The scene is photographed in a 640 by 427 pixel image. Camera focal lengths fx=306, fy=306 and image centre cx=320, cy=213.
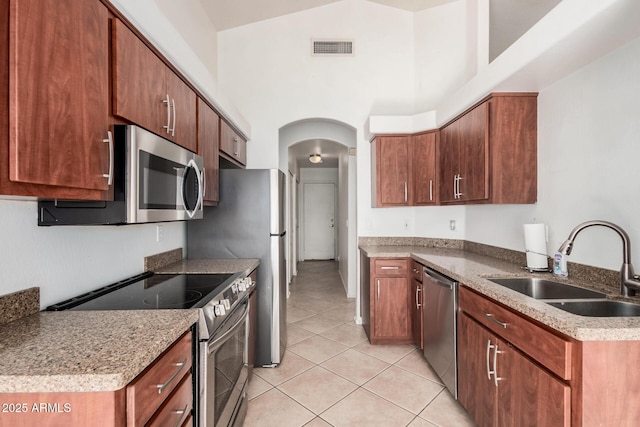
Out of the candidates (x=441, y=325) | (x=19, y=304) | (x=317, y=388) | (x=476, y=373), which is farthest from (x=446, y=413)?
(x=19, y=304)

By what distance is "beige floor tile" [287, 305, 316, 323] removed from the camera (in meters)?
3.78

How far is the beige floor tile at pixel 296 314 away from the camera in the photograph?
378cm

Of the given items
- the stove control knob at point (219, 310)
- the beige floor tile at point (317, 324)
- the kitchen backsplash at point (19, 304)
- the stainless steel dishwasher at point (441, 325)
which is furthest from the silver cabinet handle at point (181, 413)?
the beige floor tile at point (317, 324)

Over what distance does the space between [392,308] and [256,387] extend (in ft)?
4.63

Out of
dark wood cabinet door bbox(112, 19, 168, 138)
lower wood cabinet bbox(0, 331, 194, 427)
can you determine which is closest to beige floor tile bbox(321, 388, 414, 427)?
lower wood cabinet bbox(0, 331, 194, 427)

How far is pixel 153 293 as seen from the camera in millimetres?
1531

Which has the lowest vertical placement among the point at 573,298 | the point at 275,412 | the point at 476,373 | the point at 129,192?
the point at 275,412

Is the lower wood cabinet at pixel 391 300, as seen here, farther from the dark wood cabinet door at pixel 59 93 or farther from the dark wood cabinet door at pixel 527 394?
the dark wood cabinet door at pixel 59 93

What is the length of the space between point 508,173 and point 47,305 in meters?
2.79

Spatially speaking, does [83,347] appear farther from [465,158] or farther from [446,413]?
[465,158]

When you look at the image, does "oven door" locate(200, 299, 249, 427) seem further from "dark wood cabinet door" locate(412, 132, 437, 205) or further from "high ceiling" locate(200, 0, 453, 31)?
"high ceiling" locate(200, 0, 453, 31)

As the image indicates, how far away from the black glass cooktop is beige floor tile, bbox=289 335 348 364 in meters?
1.34

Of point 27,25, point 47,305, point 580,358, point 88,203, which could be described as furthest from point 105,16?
point 580,358

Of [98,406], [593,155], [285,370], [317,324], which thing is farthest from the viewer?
[317,324]
